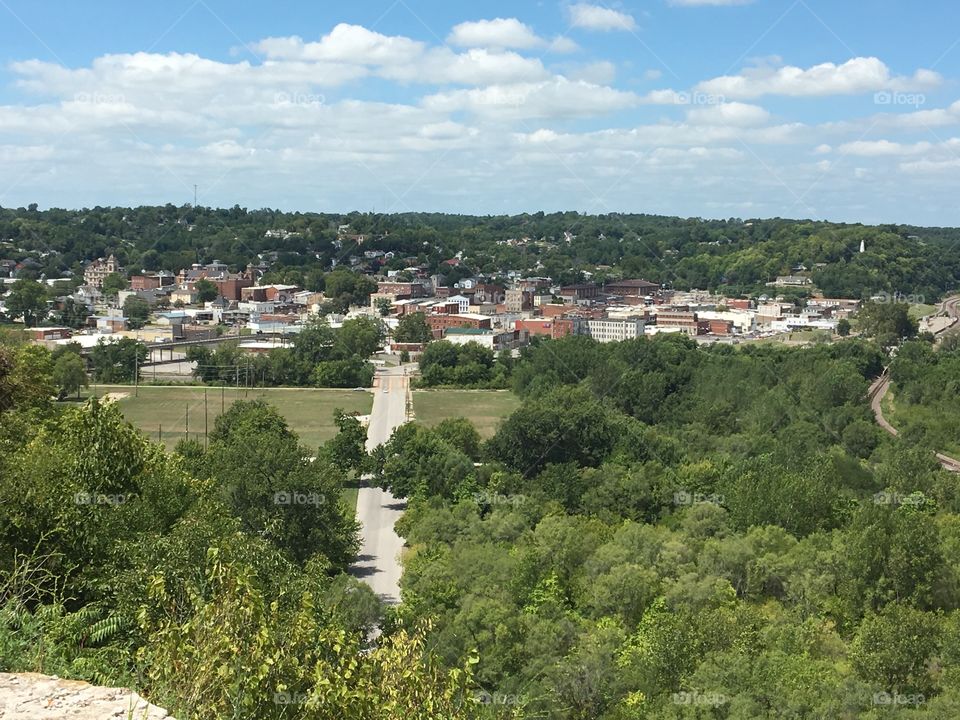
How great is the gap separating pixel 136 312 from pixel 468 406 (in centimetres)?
3214

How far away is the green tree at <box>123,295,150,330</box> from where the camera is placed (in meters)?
64.1

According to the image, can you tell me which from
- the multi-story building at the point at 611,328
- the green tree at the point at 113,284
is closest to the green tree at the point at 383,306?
the multi-story building at the point at 611,328

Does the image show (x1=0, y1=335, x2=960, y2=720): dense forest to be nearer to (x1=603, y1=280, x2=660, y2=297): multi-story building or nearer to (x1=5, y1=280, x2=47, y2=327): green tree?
(x1=5, y1=280, x2=47, y2=327): green tree

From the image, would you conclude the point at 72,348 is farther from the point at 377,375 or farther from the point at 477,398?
the point at 477,398

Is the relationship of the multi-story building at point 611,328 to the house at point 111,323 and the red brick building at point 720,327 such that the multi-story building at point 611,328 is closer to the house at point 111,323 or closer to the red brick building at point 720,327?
the red brick building at point 720,327

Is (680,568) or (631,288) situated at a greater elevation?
(631,288)

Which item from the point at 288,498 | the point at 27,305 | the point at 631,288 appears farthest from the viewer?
the point at 631,288

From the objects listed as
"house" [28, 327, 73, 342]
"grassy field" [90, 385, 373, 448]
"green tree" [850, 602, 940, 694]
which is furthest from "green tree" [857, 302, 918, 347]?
"green tree" [850, 602, 940, 694]

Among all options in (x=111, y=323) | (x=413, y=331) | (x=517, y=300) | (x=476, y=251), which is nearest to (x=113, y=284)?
(x=111, y=323)

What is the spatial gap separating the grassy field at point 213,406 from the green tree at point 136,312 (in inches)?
799

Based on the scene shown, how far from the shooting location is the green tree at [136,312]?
210 feet

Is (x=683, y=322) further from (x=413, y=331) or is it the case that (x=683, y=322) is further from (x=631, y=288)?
(x=631, y=288)

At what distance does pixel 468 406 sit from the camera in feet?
135

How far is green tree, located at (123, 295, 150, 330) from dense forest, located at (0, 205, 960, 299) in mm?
17566
